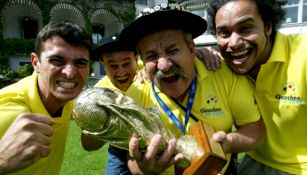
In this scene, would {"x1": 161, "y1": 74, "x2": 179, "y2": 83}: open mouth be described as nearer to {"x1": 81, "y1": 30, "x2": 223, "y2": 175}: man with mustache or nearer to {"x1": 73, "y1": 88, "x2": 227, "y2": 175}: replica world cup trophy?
{"x1": 73, "y1": 88, "x2": 227, "y2": 175}: replica world cup trophy

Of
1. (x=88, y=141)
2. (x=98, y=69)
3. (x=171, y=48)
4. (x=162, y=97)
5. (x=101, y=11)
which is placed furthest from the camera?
(x=101, y=11)

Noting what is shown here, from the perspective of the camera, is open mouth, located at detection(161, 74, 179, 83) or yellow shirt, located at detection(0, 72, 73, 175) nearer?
open mouth, located at detection(161, 74, 179, 83)

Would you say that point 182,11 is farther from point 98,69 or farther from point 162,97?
point 98,69

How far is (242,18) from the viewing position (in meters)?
2.65

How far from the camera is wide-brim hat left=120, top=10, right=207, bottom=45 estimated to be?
8.29ft

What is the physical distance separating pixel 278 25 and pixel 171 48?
3.95 feet

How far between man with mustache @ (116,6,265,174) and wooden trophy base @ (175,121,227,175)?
0.93 feet

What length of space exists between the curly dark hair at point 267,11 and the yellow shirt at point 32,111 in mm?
1613

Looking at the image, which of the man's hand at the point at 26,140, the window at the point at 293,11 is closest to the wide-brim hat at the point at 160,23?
the man's hand at the point at 26,140

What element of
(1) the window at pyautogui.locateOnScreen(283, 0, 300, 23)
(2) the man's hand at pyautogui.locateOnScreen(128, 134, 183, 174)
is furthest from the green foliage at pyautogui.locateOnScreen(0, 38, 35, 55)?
(2) the man's hand at pyautogui.locateOnScreen(128, 134, 183, 174)

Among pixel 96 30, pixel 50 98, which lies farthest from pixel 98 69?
pixel 50 98

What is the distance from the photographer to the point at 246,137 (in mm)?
2576

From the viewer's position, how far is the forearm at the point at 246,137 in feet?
7.95

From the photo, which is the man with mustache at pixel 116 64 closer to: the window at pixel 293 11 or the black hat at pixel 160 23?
the black hat at pixel 160 23
